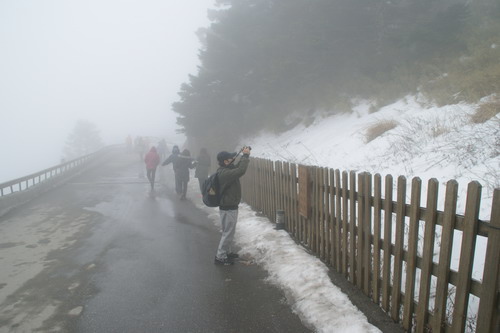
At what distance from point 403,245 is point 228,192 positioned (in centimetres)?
301

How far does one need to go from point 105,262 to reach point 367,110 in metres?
11.3

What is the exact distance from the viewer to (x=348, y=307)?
4.11 m

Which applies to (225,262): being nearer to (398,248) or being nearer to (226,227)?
(226,227)

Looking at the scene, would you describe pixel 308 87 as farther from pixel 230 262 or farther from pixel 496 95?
pixel 230 262

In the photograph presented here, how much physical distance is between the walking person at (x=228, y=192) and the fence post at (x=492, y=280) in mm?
3706

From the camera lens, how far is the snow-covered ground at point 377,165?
14.1ft

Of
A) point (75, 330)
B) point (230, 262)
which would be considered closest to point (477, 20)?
point (230, 262)

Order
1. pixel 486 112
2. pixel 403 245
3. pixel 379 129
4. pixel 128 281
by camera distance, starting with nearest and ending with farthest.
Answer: pixel 403 245 → pixel 128 281 → pixel 486 112 → pixel 379 129

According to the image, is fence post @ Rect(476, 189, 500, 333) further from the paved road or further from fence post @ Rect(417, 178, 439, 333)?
the paved road

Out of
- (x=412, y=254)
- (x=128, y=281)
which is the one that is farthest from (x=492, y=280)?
(x=128, y=281)

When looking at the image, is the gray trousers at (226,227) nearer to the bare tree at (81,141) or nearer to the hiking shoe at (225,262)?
the hiking shoe at (225,262)

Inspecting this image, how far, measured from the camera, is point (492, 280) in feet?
8.80

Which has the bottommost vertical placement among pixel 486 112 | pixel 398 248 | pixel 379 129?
pixel 398 248

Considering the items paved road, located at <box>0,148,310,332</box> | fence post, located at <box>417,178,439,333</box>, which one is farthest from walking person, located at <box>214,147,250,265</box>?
fence post, located at <box>417,178,439,333</box>
